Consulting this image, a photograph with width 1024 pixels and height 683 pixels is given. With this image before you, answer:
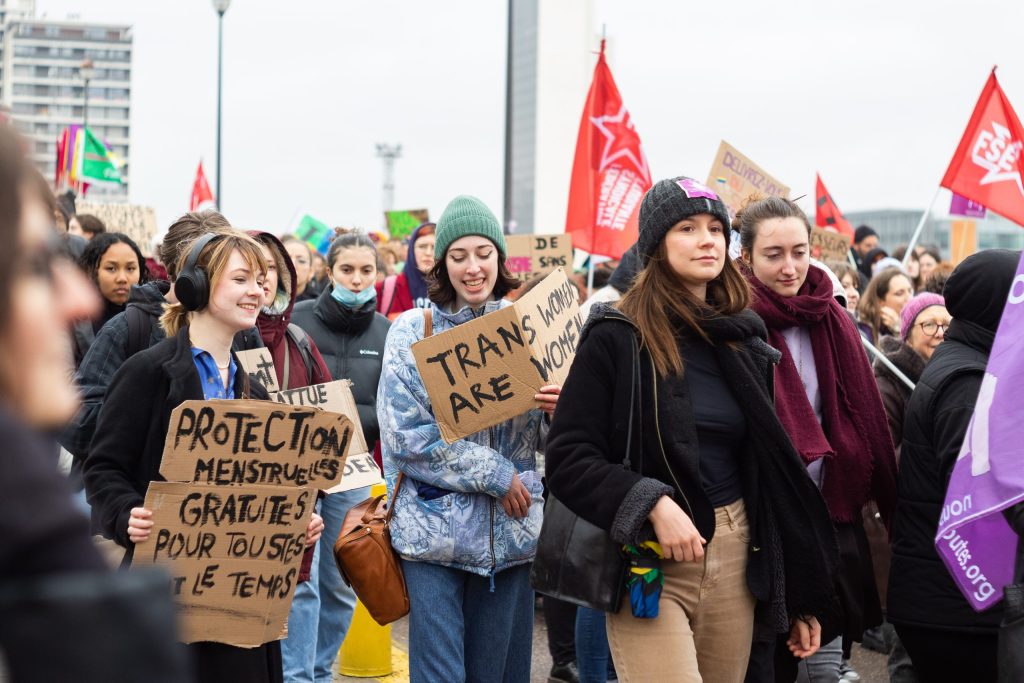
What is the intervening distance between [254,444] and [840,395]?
2144 millimetres

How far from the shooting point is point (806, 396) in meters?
4.42

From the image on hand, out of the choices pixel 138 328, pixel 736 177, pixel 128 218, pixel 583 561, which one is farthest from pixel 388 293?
pixel 128 218

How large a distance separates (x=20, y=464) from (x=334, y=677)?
5841 millimetres

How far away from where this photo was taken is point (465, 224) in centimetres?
464

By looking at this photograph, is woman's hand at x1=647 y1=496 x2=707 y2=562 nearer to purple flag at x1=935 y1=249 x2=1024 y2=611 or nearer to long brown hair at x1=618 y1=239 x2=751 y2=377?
long brown hair at x1=618 y1=239 x2=751 y2=377

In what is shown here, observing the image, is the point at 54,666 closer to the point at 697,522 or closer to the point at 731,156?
the point at 697,522

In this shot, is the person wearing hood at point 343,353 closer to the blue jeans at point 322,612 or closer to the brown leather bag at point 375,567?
the blue jeans at point 322,612

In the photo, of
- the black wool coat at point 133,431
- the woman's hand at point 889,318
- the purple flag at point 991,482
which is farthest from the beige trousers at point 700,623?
the woman's hand at point 889,318

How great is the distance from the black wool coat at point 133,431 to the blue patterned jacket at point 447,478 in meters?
0.83

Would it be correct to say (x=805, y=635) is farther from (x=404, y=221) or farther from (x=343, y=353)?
(x=404, y=221)

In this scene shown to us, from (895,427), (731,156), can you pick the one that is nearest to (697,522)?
(895,427)

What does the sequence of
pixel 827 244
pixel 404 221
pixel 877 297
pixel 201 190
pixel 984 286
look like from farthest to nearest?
1. pixel 201 190
2. pixel 404 221
3. pixel 827 244
4. pixel 877 297
5. pixel 984 286

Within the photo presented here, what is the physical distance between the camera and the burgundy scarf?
14.9 ft

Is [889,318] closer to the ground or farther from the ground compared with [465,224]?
closer to the ground
